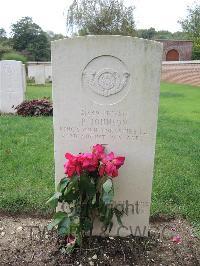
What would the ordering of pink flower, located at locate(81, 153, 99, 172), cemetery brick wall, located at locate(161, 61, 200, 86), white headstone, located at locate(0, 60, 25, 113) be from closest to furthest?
pink flower, located at locate(81, 153, 99, 172)
white headstone, located at locate(0, 60, 25, 113)
cemetery brick wall, located at locate(161, 61, 200, 86)

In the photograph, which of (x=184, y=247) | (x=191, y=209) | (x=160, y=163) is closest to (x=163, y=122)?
(x=160, y=163)

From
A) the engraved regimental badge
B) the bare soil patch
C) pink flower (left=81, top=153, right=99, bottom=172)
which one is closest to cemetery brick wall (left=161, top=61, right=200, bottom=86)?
the bare soil patch

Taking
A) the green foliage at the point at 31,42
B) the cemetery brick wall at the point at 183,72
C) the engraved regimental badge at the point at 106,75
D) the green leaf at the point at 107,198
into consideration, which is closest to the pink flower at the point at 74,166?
the green leaf at the point at 107,198

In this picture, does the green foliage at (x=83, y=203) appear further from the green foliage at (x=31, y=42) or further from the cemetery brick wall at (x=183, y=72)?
the green foliage at (x=31, y=42)

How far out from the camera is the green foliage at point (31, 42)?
4099 cm

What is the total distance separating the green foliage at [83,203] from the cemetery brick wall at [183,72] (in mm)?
23588

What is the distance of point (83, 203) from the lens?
10.1 feet

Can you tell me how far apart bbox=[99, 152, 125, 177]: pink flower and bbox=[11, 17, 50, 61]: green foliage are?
1545 inches

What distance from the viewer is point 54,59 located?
10.0 feet

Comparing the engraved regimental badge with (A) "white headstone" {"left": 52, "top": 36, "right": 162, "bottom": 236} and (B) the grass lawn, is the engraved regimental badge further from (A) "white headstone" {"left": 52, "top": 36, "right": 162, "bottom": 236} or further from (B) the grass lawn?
(B) the grass lawn

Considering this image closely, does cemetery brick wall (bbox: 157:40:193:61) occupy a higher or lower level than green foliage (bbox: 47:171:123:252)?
higher

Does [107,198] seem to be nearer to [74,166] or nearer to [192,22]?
[74,166]

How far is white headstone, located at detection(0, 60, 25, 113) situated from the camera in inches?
420

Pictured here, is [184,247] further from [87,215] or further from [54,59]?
[54,59]
